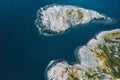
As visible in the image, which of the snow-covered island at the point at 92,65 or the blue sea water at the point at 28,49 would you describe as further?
the snow-covered island at the point at 92,65

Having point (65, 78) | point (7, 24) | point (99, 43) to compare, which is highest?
point (7, 24)

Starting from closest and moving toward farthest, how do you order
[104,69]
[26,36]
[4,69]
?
[4,69]
[104,69]
[26,36]

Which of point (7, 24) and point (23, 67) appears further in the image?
point (7, 24)

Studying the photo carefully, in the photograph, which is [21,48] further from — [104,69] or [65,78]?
[104,69]

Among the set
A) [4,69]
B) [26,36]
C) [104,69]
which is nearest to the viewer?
[4,69]

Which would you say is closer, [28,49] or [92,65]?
[92,65]

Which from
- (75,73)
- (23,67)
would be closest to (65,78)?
(75,73)

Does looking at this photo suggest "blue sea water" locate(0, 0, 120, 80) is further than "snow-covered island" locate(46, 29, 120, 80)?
No

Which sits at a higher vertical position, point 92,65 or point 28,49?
point 28,49
